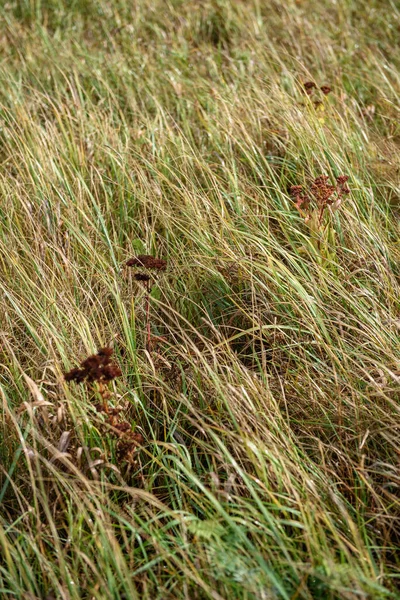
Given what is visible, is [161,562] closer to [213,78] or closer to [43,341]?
[43,341]

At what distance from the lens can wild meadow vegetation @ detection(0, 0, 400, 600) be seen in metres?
1.81

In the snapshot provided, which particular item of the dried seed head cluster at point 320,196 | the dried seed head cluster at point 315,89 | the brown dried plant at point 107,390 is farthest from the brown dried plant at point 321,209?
the brown dried plant at point 107,390

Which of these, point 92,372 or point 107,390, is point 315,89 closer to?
point 107,390

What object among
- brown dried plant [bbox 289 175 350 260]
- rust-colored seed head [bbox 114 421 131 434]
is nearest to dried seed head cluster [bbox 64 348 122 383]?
rust-colored seed head [bbox 114 421 131 434]

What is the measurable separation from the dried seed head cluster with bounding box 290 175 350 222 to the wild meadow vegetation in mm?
13

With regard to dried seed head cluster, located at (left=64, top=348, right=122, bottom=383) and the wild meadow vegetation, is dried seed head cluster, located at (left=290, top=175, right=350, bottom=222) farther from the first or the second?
dried seed head cluster, located at (left=64, top=348, right=122, bottom=383)

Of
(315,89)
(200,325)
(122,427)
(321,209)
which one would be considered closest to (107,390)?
(122,427)

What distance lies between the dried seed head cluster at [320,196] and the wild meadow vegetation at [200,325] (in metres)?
0.01

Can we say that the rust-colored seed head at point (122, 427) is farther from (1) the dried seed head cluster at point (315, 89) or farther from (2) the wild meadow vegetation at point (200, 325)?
(1) the dried seed head cluster at point (315, 89)

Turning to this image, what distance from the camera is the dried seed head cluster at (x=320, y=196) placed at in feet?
8.80

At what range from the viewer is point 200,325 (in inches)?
102

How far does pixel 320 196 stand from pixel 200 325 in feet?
1.98

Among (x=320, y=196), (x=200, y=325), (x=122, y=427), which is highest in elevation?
(x=320, y=196)

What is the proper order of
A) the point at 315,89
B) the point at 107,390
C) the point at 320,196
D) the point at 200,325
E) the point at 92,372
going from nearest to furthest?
the point at 92,372
the point at 107,390
the point at 200,325
the point at 320,196
the point at 315,89
